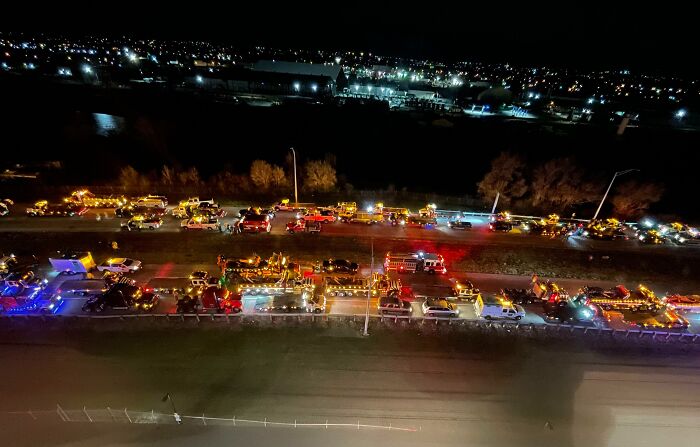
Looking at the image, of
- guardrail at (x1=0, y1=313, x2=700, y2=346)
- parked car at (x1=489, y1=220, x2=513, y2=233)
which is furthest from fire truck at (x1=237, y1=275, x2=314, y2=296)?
parked car at (x1=489, y1=220, x2=513, y2=233)

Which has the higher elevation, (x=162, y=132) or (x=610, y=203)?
(x=162, y=132)

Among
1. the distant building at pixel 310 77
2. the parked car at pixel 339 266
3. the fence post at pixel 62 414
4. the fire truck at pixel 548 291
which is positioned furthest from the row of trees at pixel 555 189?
the distant building at pixel 310 77

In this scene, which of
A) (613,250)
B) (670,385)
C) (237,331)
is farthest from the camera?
(613,250)

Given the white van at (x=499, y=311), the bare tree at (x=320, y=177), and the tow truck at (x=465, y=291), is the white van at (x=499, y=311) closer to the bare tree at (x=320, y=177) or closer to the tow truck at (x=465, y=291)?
the tow truck at (x=465, y=291)

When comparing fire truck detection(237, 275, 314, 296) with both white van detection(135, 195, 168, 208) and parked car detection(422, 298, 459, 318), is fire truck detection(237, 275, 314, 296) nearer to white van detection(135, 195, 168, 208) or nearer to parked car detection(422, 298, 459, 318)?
parked car detection(422, 298, 459, 318)

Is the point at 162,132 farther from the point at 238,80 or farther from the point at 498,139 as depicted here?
the point at 498,139

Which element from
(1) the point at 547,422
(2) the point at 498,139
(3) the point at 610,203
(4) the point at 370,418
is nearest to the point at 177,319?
(4) the point at 370,418

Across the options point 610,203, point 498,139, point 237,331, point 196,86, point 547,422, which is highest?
point 196,86
